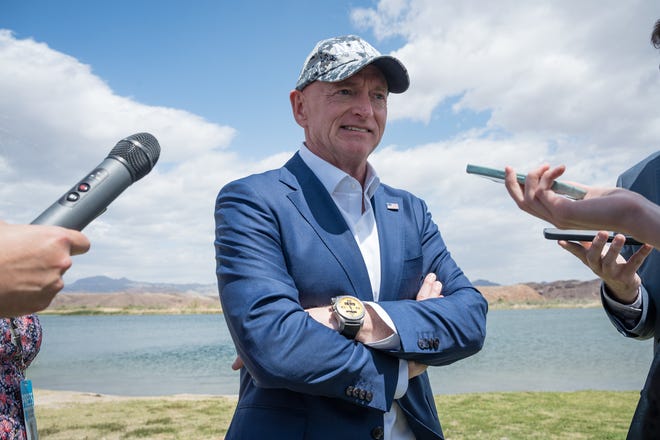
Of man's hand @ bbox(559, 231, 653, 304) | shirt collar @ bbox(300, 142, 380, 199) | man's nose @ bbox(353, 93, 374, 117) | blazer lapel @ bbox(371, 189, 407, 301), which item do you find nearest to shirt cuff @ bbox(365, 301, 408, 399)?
blazer lapel @ bbox(371, 189, 407, 301)

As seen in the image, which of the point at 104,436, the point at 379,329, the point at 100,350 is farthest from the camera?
the point at 100,350

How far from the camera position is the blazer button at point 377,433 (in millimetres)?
2279

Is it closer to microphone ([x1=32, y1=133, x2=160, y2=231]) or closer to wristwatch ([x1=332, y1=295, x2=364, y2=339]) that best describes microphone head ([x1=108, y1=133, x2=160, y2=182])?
microphone ([x1=32, y1=133, x2=160, y2=231])

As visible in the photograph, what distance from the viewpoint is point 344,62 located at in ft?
8.96

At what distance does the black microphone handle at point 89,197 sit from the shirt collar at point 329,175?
1324 mm

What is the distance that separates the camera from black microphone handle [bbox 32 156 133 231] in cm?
138

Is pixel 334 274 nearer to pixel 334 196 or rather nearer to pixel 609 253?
pixel 334 196

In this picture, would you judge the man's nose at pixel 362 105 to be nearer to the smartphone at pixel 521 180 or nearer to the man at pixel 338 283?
the man at pixel 338 283

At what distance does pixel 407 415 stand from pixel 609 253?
1.18 meters

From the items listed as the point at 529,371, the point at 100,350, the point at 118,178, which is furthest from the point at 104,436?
the point at 100,350

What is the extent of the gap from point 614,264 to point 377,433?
1352mm

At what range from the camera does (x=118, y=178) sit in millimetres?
1579

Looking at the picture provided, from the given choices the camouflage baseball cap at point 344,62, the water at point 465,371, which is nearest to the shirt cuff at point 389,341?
the camouflage baseball cap at point 344,62

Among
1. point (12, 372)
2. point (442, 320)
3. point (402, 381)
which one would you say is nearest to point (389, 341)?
point (402, 381)
